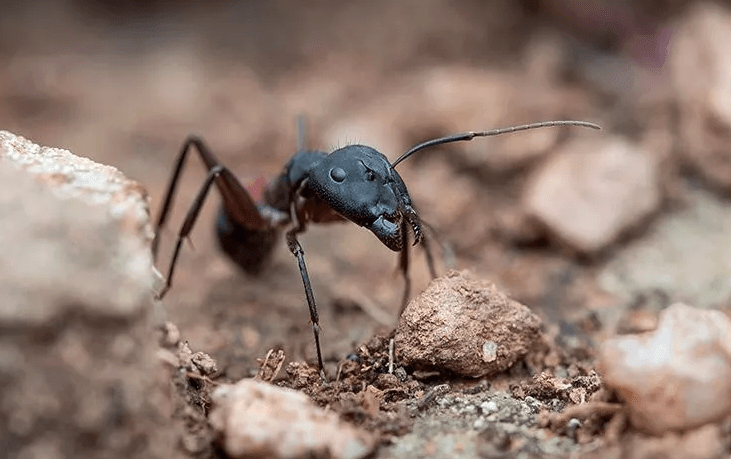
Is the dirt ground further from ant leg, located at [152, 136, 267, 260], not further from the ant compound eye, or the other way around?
the ant compound eye

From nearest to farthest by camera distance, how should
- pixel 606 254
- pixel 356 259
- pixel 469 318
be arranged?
pixel 469 318 < pixel 606 254 < pixel 356 259

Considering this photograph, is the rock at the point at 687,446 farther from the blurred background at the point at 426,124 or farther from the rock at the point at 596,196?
the rock at the point at 596,196

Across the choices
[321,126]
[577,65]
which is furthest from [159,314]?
[577,65]

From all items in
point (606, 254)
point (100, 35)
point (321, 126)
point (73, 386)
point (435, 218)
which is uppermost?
point (100, 35)

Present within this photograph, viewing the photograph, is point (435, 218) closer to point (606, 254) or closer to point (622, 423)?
point (606, 254)

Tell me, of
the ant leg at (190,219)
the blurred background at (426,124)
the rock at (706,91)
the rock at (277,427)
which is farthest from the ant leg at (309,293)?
the rock at (706,91)

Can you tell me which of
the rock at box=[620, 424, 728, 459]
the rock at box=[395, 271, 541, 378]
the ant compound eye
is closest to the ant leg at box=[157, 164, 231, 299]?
the ant compound eye
